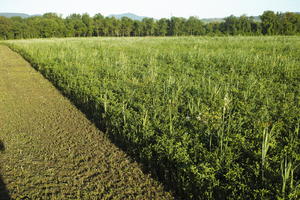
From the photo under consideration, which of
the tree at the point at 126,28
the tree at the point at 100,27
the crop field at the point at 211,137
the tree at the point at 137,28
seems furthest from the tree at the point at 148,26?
the crop field at the point at 211,137

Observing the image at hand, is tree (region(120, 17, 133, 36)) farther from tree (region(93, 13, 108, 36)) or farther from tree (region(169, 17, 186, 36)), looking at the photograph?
tree (region(169, 17, 186, 36))

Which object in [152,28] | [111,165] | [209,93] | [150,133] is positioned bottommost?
[111,165]

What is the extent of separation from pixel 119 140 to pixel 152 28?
275ft

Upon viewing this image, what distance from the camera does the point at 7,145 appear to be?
424 cm

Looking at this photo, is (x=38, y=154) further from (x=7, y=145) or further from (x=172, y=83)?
(x=172, y=83)

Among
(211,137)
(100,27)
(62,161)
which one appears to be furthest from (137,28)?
(211,137)

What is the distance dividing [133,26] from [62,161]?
91.3 metres

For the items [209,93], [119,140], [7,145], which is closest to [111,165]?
[119,140]

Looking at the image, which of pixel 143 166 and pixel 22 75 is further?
pixel 22 75

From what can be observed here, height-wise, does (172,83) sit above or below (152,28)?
below

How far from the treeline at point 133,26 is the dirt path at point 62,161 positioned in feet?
195

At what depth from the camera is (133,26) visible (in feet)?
295

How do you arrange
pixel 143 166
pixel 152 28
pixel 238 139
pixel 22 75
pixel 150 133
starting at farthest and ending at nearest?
pixel 152 28
pixel 22 75
pixel 150 133
pixel 143 166
pixel 238 139

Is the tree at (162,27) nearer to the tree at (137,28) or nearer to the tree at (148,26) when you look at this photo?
the tree at (148,26)
